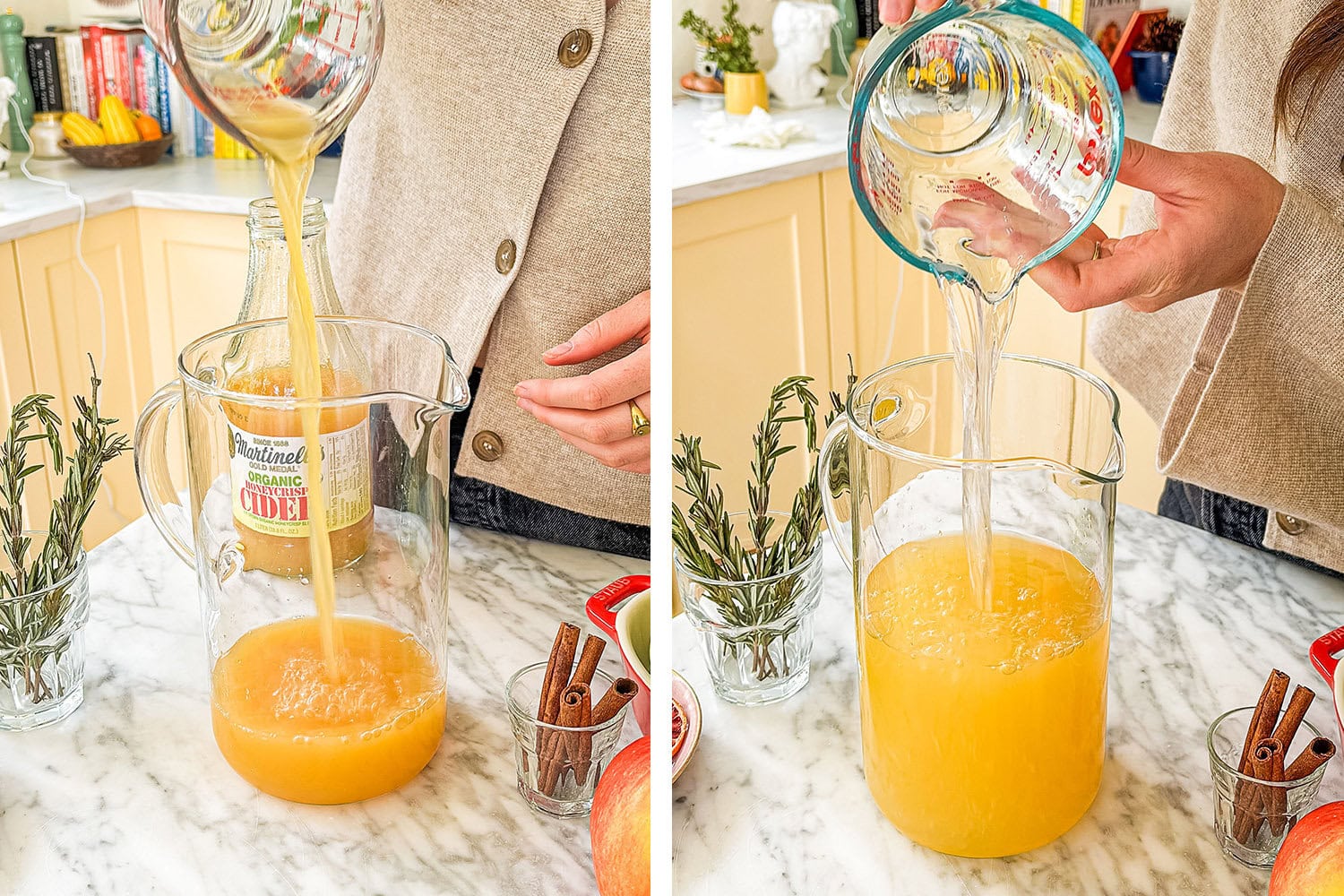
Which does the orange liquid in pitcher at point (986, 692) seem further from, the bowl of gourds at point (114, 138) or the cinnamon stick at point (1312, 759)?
the bowl of gourds at point (114, 138)

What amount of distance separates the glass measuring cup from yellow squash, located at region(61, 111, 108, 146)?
4.4 inches

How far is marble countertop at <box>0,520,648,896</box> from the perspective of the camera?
436 millimetres

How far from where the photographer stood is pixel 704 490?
0.50m

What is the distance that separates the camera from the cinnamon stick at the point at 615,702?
1.46 ft

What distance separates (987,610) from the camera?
16.3 inches

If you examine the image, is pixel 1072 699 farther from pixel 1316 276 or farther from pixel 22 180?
pixel 22 180

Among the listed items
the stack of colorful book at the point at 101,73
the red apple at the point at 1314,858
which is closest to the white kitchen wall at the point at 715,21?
the stack of colorful book at the point at 101,73

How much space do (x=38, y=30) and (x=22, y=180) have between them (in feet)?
0.20

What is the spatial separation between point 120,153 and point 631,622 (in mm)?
287

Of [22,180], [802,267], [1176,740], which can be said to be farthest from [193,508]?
[1176,740]

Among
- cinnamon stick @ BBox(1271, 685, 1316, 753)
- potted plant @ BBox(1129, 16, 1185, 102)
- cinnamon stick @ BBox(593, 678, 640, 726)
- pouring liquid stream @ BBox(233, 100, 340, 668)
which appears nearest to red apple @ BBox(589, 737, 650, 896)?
cinnamon stick @ BBox(593, 678, 640, 726)

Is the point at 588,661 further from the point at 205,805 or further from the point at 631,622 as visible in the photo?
the point at 205,805

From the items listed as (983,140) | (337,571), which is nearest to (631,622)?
(337,571)

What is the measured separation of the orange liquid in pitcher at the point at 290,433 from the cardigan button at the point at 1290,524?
1.32ft
